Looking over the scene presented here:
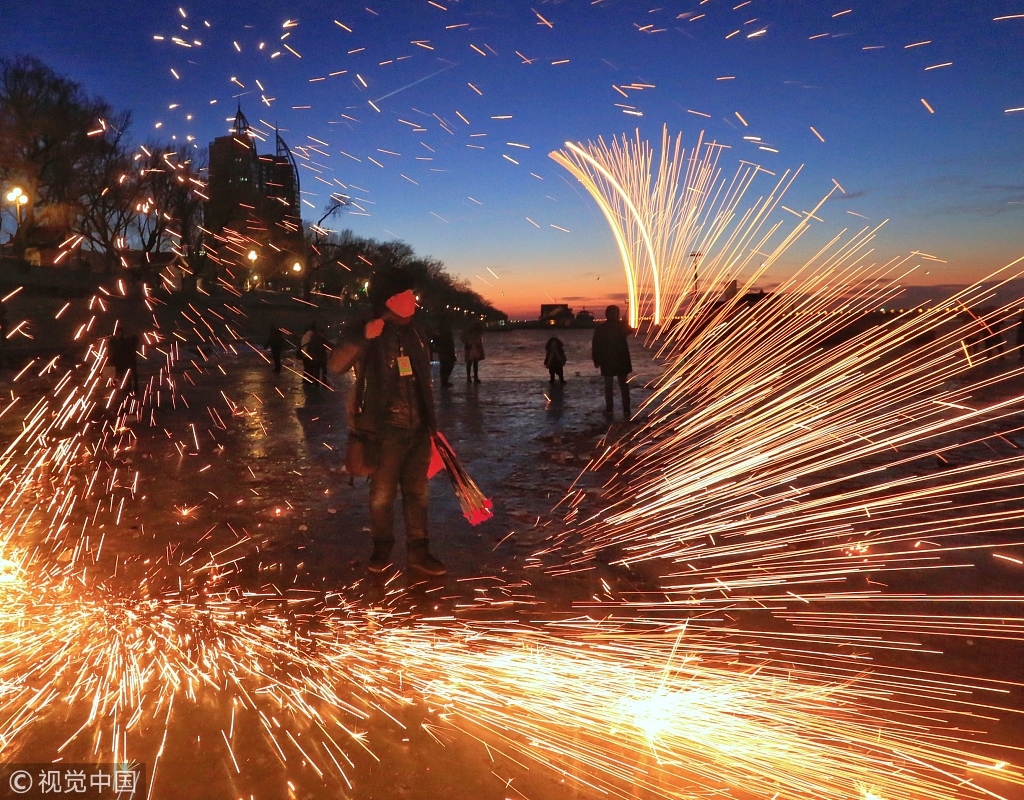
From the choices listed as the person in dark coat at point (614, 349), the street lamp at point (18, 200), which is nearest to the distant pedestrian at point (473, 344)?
the person in dark coat at point (614, 349)

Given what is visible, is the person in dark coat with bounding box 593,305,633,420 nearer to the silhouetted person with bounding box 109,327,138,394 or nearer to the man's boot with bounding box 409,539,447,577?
the man's boot with bounding box 409,539,447,577

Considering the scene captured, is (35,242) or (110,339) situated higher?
(35,242)

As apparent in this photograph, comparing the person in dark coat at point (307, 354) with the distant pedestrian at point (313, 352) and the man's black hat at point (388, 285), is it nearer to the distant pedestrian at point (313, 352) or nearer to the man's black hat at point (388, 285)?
the distant pedestrian at point (313, 352)

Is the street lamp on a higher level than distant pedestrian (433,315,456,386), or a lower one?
higher

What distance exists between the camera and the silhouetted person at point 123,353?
1301 centimetres

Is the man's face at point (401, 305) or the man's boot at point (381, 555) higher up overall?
the man's face at point (401, 305)

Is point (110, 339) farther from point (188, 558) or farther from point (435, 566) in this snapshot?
point (435, 566)

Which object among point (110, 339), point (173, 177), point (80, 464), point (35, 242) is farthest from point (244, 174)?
point (80, 464)

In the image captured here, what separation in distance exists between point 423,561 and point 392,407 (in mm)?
964

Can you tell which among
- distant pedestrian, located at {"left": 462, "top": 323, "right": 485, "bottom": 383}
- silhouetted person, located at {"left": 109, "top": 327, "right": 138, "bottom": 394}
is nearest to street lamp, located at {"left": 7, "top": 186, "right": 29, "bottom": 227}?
silhouetted person, located at {"left": 109, "top": 327, "right": 138, "bottom": 394}

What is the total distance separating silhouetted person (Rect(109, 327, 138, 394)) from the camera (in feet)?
42.7

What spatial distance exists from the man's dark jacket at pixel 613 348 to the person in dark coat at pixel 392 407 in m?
6.26

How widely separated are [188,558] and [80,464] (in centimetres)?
417

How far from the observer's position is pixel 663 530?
17.1 feet
